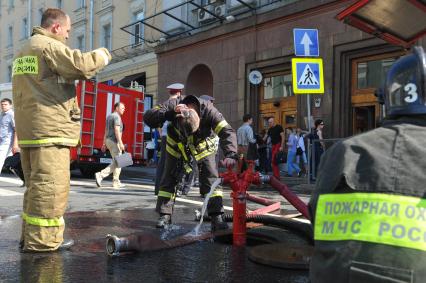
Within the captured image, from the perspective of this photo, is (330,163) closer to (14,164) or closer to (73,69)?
(73,69)

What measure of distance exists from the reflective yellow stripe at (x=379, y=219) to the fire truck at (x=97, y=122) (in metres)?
12.4

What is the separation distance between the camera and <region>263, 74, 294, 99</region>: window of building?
54.5 ft

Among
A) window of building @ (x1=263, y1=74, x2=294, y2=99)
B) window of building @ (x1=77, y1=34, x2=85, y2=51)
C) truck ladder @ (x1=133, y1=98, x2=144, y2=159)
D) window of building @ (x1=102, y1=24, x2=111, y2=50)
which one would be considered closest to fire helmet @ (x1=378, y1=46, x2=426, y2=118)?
truck ladder @ (x1=133, y1=98, x2=144, y2=159)

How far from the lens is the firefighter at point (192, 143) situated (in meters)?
4.89

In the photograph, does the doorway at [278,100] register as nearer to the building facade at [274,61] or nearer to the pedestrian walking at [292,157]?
the building facade at [274,61]

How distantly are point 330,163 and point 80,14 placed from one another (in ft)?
98.4

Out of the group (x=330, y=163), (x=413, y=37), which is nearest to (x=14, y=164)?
(x=413, y=37)

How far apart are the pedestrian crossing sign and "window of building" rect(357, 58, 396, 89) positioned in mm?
3734

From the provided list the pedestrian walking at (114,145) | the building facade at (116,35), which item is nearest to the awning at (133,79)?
the building facade at (116,35)

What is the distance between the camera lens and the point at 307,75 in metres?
11.0

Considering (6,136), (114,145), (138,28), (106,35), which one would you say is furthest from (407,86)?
(106,35)

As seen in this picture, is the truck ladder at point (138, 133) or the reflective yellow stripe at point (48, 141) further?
the truck ladder at point (138, 133)

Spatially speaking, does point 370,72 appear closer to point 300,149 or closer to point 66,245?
point 300,149

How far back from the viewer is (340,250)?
1605mm
